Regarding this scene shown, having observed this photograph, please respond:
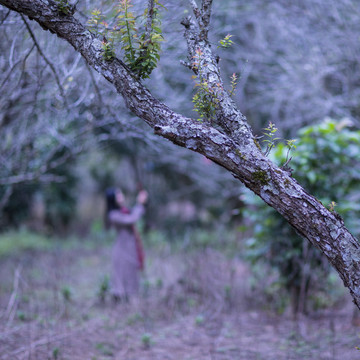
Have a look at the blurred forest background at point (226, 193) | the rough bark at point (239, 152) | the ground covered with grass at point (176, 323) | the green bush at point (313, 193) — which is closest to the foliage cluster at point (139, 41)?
the rough bark at point (239, 152)

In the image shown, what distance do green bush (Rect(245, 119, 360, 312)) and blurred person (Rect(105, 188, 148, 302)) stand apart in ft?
6.73

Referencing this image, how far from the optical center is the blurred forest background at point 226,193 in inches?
167

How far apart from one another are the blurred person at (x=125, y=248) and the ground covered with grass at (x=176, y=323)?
0.27 m

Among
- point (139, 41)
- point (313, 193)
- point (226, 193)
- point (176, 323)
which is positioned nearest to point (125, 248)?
point (176, 323)

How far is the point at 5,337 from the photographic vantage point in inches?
161

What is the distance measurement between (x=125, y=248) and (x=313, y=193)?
3.11 meters

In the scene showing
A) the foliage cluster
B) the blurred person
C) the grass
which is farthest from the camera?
the grass

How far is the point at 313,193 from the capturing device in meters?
4.86

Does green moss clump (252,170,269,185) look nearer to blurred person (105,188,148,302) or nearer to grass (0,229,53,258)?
blurred person (105,188,148,302)

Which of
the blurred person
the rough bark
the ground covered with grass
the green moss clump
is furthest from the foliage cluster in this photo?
the blurred person

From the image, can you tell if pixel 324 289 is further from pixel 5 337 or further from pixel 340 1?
pixel 340 1

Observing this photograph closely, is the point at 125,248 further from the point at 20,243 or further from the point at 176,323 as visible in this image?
the point at 20,243

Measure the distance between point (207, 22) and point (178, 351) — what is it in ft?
10.5

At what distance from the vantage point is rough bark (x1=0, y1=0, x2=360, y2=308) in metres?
2.33
